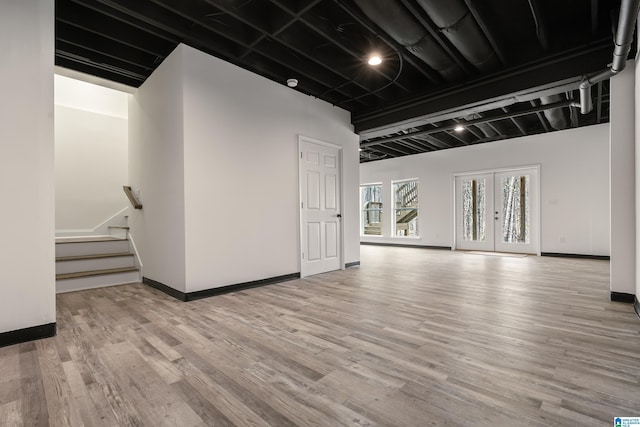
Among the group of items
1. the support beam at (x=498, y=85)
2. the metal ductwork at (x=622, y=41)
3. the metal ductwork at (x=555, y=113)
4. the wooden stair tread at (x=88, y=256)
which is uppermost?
the metal ductwork at (x=555, y=113)

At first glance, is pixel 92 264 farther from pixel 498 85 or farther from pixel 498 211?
pixel 498 211

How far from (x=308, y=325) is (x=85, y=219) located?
5385 millimetres

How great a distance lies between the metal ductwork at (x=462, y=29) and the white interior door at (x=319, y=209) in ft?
A: 8.11

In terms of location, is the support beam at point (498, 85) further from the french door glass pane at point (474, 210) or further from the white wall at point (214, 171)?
the french door glass pane at point (474, 210)

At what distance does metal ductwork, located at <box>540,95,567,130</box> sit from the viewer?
4.98m

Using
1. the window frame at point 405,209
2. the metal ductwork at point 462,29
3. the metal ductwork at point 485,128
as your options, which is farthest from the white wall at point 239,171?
the window frame at point 405,209

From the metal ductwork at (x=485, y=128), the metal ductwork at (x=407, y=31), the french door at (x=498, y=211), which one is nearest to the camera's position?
the metal ductwork at (x=407, y=31)

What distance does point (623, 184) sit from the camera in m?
3.33

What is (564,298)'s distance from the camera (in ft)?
11.2

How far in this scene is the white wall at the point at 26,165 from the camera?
7.58 feet

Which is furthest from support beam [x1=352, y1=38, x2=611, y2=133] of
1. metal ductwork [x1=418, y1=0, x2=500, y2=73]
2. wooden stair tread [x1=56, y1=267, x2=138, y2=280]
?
wooden stair tread [x1=56, y1=267, x2=138, y2=280]

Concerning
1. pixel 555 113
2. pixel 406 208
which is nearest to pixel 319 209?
pixel 555 113

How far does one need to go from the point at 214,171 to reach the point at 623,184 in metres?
4.71

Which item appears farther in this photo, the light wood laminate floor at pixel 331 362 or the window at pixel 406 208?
the window at pixel 406 208
